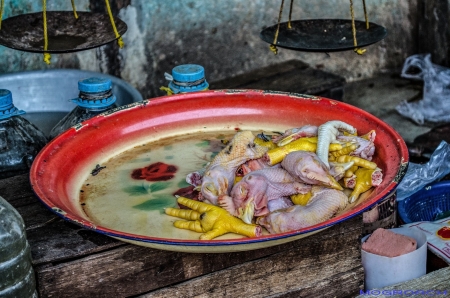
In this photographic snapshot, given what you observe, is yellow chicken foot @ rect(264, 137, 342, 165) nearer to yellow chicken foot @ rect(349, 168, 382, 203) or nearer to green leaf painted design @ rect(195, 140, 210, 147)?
yellow chicken foot @ rect(349, 168, 382, 203)

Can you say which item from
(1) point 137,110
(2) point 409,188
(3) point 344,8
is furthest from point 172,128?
(3) point 344,8

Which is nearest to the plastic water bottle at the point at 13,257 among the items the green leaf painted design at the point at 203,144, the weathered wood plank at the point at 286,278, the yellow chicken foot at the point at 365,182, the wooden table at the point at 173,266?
the wooden table at the point at 173,266

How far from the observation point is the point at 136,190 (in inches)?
88.6

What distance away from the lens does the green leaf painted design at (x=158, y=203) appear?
2135 mm

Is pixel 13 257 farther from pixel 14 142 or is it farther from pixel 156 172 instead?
pixel 14 142

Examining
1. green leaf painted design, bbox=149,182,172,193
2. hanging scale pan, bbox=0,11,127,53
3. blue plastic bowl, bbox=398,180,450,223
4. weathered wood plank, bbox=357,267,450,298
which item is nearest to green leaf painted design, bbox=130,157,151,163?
green leaf painted design, bbox=149,182,172,193

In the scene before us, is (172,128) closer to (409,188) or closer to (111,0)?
(409,188)

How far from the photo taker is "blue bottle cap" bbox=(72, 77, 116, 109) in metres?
2.66

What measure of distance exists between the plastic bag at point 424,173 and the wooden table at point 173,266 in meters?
1.01

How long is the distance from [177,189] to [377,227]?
103 cm

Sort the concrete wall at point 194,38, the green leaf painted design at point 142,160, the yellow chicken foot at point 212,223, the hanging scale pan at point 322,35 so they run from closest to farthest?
the yellow chicken foot at point 212,223 → the green leaf painted design at point 142,160 → the hanging scale pan at point 322,35 → the concrete wall at point 194,38

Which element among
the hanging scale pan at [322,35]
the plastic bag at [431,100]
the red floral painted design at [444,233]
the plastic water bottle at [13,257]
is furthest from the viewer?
the plastic bag at [431,100]

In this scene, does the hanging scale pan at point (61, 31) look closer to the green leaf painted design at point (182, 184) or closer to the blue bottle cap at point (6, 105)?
the blue bottle cap at point (6, 105)

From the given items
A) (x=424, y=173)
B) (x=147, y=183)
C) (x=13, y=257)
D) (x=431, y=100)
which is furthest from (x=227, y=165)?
(x=431, y=100)
